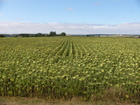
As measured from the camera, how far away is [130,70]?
8414 mm

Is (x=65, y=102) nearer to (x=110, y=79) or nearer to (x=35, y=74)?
(x=35, y=74)

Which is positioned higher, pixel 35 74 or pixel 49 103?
pixel 35 74

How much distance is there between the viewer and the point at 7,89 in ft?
23.9

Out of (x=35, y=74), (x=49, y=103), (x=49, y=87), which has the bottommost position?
(x=49, y=103)

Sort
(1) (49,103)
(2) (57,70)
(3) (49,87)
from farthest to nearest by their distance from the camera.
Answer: (2) (57,70) < (3) (49,87) < (1) (49,103)

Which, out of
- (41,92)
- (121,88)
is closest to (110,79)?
(121,88)

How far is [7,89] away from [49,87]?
1.91 metres

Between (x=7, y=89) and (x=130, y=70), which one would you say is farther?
(x=130, y=70)

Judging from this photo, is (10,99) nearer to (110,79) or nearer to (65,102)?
(65,102)

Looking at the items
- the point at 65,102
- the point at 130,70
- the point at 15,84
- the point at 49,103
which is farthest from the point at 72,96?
the point at 130,70

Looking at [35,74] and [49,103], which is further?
[35,74]

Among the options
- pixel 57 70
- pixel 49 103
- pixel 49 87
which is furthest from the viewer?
pixel 57 70

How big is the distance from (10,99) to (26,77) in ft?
3.90

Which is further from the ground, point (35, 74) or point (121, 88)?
point (35, 74)
